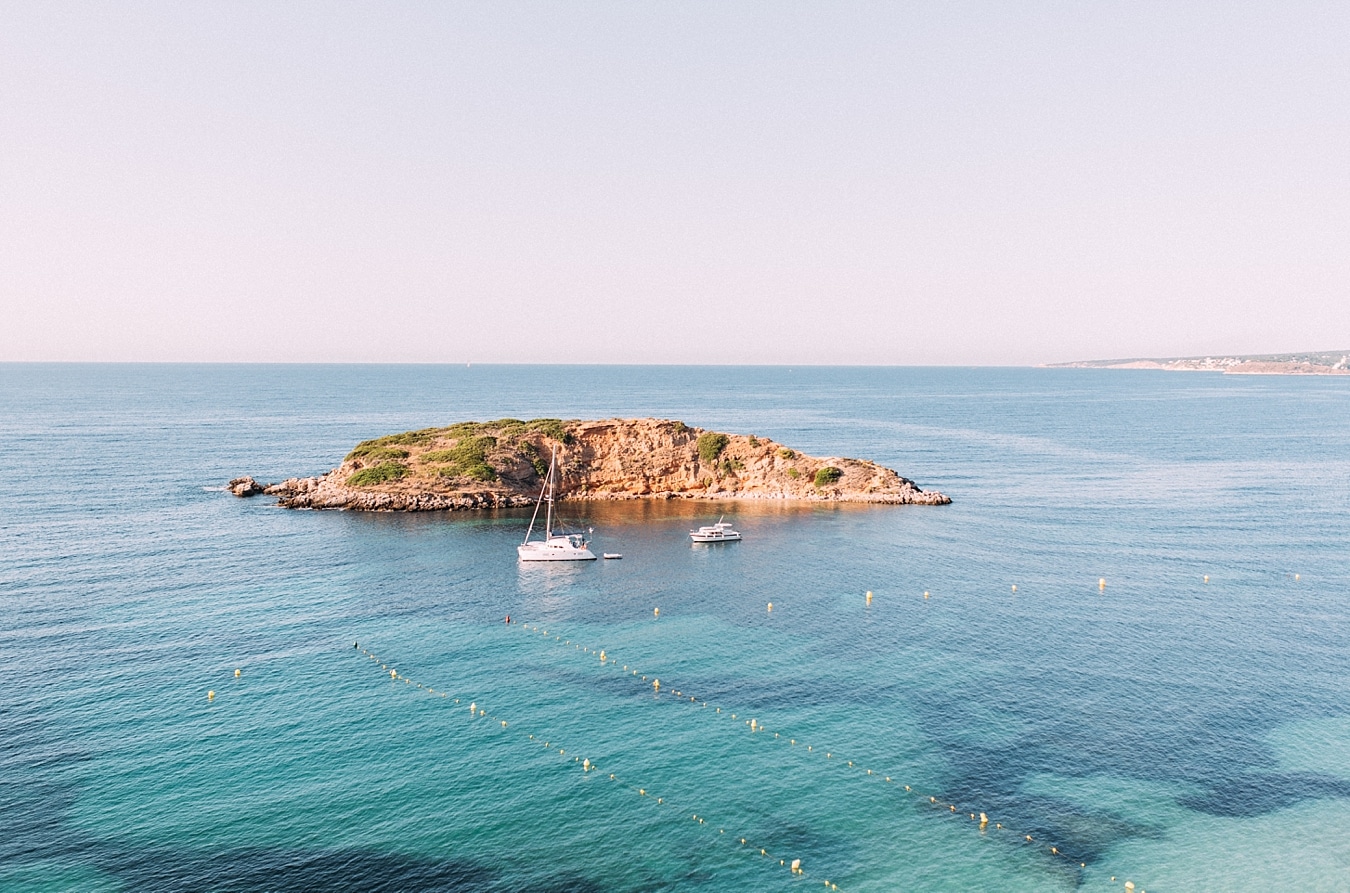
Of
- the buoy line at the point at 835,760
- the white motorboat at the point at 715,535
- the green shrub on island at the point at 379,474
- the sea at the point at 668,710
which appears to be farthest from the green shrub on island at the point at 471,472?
the buoy line at the point at 835,760

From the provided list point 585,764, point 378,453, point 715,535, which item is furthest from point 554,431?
point 585,764

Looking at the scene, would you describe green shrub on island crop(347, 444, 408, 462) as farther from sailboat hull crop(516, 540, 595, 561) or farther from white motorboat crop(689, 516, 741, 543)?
white motorboat crop(689, 516, 741, 543)

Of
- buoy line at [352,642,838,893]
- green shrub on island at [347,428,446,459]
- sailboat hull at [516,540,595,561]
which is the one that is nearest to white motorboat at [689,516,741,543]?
sailboat hull at [516,540,595,561]

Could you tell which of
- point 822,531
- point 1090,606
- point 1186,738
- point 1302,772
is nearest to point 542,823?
point 1186,738

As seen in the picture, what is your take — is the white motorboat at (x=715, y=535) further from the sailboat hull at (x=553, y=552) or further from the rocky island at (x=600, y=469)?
the rocky island at (x=600, y=469)

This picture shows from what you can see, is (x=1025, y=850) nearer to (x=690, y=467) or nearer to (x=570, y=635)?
(x=570, y=635)
